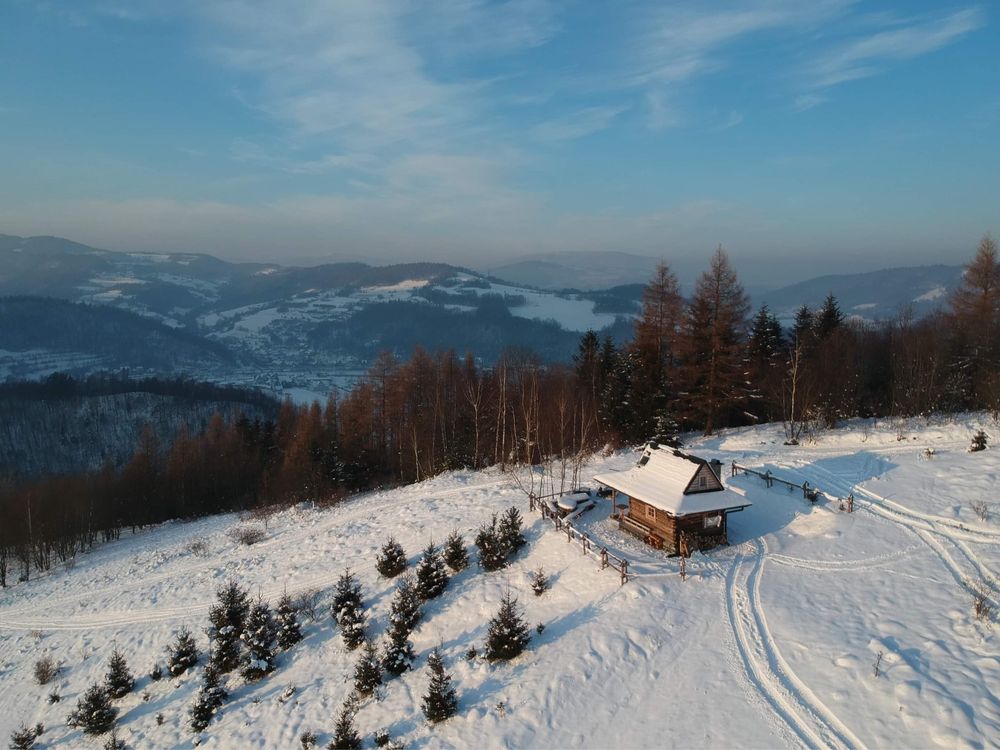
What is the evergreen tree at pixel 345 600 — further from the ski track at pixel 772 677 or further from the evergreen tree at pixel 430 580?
the ski track at pixel 772 677

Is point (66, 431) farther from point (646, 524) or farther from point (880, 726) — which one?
point (880, 726)

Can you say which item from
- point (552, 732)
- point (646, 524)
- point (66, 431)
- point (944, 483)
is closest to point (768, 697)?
point (552, 732)

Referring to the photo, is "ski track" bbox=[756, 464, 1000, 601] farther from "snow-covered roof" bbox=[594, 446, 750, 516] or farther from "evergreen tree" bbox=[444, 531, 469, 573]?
"evergreen tree" bbox=[444, 531, 469, 573]

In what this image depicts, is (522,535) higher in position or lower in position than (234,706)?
higher

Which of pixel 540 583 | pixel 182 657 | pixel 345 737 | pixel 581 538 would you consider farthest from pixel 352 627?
pixel 581 538

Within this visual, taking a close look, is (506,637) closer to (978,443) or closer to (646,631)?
(646,631)
